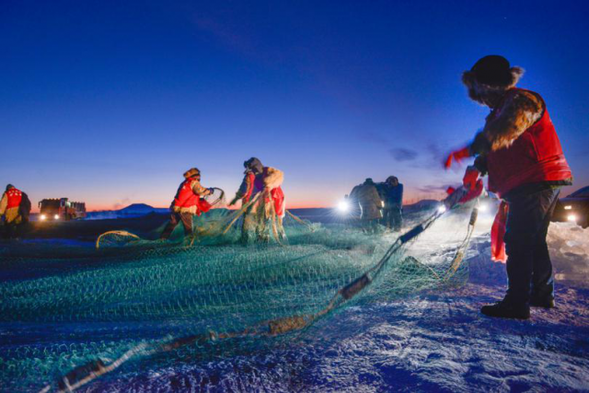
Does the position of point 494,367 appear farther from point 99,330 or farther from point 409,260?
point 99,330

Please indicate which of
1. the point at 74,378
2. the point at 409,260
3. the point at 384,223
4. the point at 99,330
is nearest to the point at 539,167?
the point at 409,260

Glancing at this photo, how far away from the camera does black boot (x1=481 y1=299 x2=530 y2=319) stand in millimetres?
2164

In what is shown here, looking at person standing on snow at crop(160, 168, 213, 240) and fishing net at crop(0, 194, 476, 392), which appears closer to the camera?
fishing net at crop(0, 194, 476, 392)

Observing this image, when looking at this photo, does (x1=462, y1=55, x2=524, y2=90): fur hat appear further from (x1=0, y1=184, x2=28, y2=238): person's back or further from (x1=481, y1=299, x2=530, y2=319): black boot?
(x1=0, y1=184, x2=28, y2=238): person's back

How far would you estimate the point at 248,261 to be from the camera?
334 centimetres

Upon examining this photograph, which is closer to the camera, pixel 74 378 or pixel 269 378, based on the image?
pixel 74 378

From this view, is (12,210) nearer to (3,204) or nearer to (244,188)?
(3,204)

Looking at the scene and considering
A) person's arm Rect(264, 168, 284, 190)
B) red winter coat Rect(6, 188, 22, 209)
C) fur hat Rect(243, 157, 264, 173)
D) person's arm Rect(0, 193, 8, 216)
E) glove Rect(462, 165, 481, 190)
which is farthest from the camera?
red winter coat Rect(6, 188, 22, 209)

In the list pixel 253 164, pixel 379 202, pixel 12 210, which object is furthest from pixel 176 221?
pixel 12 210

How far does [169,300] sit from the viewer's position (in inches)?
101

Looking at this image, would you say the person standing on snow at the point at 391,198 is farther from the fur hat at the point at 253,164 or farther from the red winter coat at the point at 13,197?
the red winter coat at the point at 13,197

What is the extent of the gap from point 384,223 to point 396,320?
9.21 metres

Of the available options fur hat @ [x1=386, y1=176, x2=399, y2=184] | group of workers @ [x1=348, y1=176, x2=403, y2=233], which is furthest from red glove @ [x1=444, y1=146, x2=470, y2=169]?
fur hat @ [x1=386, y1=176, x2=399, y2=184]

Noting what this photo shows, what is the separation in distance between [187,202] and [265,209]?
1.80m
